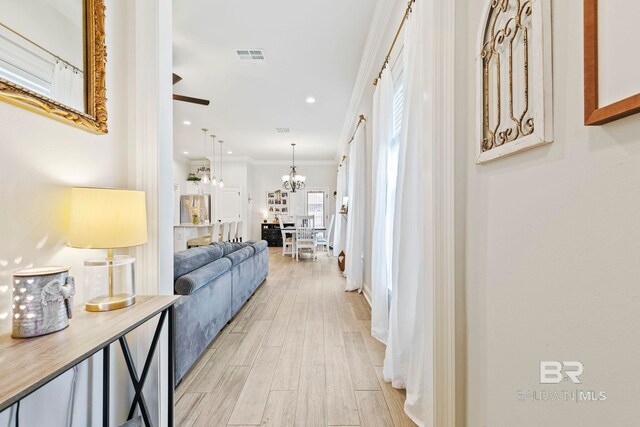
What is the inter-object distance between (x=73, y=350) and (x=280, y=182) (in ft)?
29.6

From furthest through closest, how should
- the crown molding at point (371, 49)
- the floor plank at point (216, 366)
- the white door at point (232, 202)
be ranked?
1. the white door at point (232, 202)
2. the crown molding at point (371, 49)
3. the floor plank at point (216, 366)

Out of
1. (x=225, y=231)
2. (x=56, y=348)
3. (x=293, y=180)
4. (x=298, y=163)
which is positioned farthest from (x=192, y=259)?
(x=298, y=163)

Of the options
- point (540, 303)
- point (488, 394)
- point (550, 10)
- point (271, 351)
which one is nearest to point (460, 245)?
point (540, 303)

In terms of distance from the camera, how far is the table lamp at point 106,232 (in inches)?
40.2

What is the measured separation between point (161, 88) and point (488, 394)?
1988 mm

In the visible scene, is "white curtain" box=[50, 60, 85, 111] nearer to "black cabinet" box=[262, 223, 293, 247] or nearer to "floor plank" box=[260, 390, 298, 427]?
"floor plank" box=[260, 390, 298, 427]

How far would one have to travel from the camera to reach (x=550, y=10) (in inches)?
29.2

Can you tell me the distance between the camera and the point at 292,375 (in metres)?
1.97

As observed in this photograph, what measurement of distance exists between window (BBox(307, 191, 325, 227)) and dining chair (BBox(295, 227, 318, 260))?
2.67m

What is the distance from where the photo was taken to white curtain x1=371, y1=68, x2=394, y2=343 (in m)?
2.46

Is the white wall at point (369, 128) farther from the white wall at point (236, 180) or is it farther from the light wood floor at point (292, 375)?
the white wall at point (236, 180)

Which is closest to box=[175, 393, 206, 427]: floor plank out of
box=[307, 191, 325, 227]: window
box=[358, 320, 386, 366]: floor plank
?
box=[358, 320, 386, 366]: floor plank

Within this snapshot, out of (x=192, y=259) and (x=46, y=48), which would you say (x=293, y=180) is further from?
(x=46, y=48)

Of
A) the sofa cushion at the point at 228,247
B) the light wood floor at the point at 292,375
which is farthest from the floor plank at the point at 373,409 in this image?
the sofa cushion at the point at 228,247
